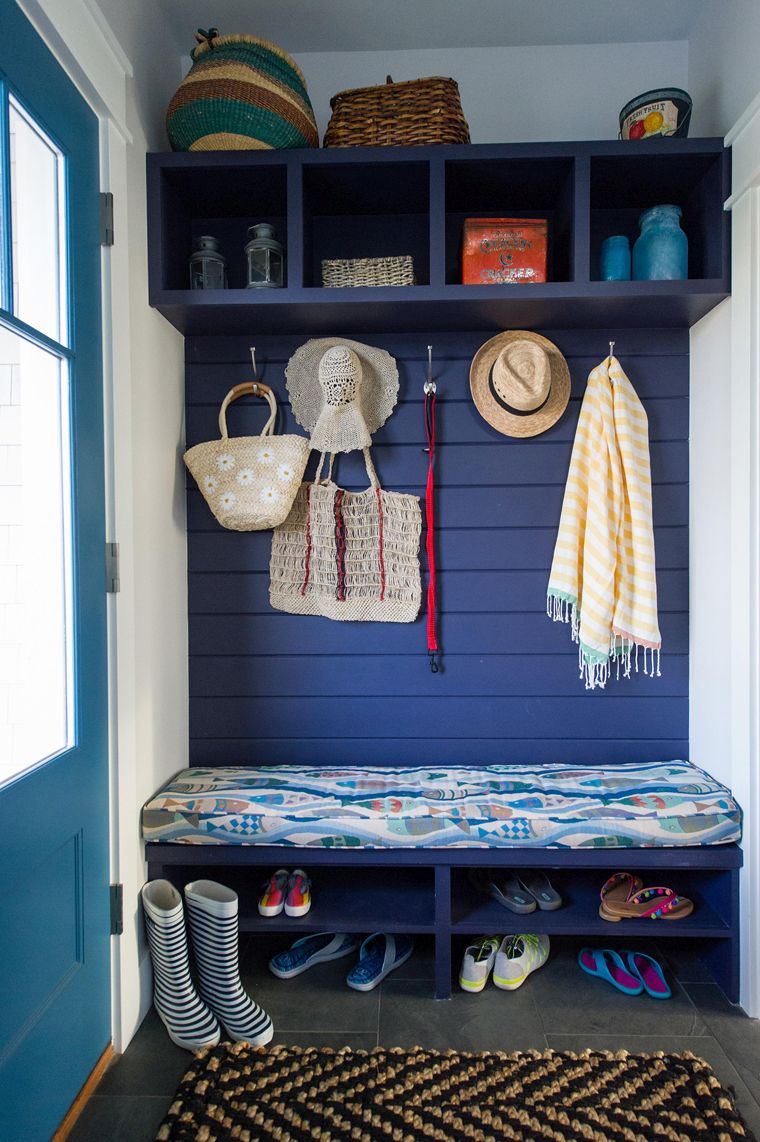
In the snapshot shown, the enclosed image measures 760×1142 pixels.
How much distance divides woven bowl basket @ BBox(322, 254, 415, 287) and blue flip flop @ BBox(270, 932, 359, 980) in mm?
1859

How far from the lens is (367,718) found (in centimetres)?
230

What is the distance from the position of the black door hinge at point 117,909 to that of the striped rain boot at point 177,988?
0.21ft

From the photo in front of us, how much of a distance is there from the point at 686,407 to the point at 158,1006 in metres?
2.22

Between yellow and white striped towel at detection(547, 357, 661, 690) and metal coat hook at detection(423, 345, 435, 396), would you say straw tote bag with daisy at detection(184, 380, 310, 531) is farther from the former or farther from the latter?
yellow and white striped towel at detection(547, 357, 661, 690)

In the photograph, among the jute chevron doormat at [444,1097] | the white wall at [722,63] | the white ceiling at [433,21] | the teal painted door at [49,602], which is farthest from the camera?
the white ceiling at [433,21]

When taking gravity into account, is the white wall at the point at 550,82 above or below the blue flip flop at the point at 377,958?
above

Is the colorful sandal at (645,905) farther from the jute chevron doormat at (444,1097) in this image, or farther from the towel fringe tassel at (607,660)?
the towel fringe tassel at (607,660)

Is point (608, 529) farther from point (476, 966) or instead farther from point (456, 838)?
point (476, 966)

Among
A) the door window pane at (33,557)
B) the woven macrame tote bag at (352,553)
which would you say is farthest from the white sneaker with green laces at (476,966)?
the door window pane at (33,557)

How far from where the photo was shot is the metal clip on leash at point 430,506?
224cm

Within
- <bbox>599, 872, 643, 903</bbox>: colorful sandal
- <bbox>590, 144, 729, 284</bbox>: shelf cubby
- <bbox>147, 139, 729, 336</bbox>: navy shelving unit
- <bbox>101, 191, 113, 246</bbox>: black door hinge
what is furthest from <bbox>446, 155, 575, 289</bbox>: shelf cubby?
<bbox>599, 872, 643, 903</bbox>: colorful sandal

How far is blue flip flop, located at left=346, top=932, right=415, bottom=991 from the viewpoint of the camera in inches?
76.5

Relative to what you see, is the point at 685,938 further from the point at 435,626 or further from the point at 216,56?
the point at 216,56

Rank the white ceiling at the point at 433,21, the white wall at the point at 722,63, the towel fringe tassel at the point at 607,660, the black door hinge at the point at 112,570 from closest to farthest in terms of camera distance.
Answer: the black door hinge at the point at 112,570, the white wall at the point at 722,63, the white ceiling at the point at 433,21, the towel fringe tassel at the point at 607,660
